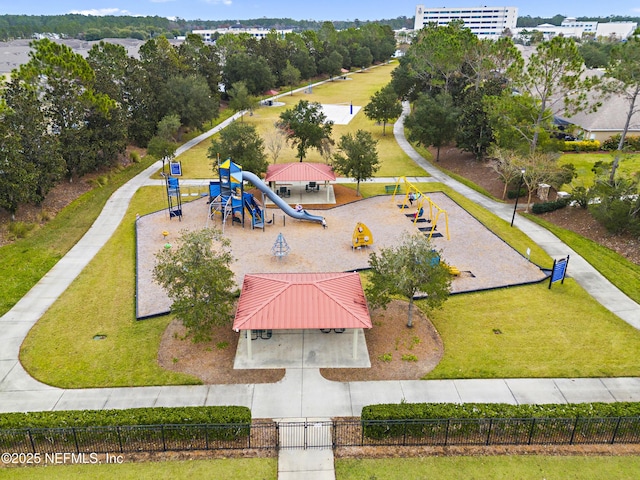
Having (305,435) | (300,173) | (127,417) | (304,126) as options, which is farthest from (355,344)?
(304,126)

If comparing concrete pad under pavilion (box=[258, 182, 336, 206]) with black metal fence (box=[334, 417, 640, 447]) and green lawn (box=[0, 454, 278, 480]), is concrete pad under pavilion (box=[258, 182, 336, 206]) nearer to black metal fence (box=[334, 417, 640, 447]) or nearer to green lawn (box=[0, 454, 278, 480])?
black metal fence (box=[334, 417, 640, 447])

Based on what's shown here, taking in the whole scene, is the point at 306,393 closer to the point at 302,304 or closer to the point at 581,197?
the point at 302,304

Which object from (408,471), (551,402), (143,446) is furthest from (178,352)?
(551,402)

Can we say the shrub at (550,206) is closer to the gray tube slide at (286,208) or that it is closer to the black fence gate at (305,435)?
the gray tube slide at (286,208)

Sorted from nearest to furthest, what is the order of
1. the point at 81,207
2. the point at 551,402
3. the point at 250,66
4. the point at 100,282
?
1. the point at 551,402
2. the point at 100,282
3. the point at 81,207
4. the point at 250,66

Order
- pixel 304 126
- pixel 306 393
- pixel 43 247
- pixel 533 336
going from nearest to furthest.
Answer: pixel 306 393, pixel 533 336, pixel 43 247, pixel 304 126

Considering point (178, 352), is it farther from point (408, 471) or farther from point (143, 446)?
point (408, 471)
